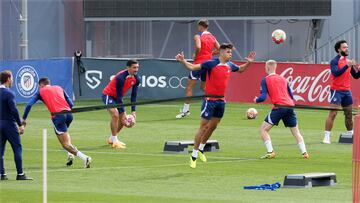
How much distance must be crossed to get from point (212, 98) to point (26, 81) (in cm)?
1673

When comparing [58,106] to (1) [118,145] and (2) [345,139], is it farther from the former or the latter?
(2) [345,139]

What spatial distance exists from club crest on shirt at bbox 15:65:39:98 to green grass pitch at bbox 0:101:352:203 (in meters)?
3.49

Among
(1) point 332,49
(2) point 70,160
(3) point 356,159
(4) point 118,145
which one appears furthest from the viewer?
(1) point 332,49

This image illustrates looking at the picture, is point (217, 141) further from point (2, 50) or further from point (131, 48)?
point (131, 48)

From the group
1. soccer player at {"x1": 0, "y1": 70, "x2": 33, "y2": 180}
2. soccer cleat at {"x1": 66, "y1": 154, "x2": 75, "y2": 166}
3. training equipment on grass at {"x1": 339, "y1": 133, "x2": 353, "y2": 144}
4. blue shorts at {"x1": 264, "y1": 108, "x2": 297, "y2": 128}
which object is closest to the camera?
soccer player at {"x1": 0, "y1": 70, "x2": 33, "y2": 180}

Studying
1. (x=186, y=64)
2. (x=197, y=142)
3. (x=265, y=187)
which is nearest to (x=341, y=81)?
(x=197, y=142)

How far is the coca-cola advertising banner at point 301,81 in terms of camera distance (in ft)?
126

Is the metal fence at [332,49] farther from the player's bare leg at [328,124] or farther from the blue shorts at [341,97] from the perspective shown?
the player's bare leg at [328,124]

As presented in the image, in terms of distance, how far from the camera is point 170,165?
24844mm

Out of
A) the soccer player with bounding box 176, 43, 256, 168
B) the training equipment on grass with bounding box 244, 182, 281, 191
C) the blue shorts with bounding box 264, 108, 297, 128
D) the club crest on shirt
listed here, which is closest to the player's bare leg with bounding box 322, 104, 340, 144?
the blue shorts with bounding box 264, 108, 297, 128

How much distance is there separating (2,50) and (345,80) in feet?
69.1

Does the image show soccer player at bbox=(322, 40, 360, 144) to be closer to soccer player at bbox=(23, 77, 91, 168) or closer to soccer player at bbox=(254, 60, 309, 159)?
soccer player at bbox=(254, 60, 309, 159)

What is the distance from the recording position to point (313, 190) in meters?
20.5

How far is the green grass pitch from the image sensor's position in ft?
66.0
